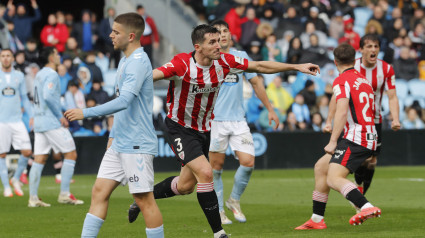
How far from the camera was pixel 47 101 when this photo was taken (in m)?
12.9

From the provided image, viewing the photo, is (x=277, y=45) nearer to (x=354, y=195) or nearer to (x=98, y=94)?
(x=98, y=94)

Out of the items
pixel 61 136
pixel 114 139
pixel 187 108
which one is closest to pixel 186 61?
pixel 187 108

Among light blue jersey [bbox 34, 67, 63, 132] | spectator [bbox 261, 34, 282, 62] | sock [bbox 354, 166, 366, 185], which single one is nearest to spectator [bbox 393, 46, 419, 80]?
spectator [bbox 261, 34, 282, 62]

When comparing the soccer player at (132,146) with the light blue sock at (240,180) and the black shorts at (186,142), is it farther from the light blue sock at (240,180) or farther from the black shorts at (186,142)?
the light blue sock at (240,180)

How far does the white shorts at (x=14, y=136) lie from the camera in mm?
14469

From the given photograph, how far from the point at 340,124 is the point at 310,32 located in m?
15.0

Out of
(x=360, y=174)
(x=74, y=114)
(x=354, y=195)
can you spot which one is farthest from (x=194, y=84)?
(x=360, y=174)

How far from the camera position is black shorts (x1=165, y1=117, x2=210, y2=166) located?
8711 mm

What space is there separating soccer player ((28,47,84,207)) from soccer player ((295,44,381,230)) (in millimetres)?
4945

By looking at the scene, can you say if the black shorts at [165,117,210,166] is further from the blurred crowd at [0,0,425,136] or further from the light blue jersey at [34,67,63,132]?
the blurred crowd at [0,0,425,136]

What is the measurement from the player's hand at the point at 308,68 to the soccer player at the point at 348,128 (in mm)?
1045

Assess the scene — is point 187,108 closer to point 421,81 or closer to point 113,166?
point 113,166

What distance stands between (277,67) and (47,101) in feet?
18.4

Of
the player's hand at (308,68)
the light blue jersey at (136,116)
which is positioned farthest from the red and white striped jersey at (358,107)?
the light blue jersey at (136,116)
